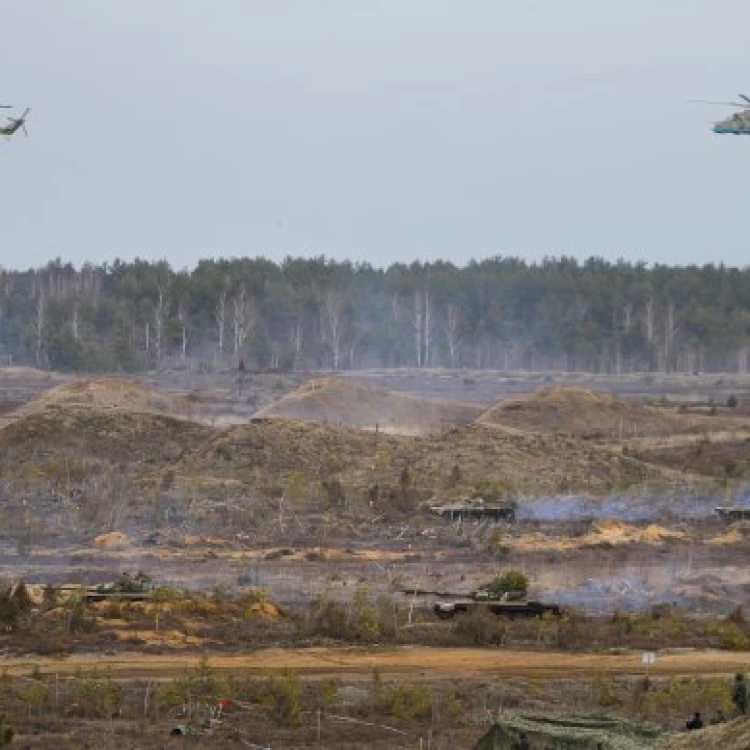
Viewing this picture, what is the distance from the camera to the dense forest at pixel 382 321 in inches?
5192

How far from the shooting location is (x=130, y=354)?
124375 mm

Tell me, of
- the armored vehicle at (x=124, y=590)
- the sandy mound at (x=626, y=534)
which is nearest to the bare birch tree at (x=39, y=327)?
the sandy mound at (x=626, y=534)

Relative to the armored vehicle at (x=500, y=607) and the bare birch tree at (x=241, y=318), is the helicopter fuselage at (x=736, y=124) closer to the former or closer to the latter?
the armored vehicle at (x=500, y=607)

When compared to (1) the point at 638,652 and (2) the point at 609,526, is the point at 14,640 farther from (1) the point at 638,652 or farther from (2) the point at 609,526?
(2) the point at 609,526

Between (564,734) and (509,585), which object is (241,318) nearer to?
(509,585)

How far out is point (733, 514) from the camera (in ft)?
184

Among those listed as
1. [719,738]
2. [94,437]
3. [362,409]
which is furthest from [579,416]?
[719,738]

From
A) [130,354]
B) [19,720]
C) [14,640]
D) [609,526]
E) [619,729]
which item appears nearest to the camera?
[619,729]

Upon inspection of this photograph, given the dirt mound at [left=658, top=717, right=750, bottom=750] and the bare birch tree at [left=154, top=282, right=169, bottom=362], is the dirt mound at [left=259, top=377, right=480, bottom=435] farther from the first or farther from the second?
the dirt mound at [left=658, top=717, right=750, bottom=750]

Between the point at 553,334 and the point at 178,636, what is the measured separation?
351ft

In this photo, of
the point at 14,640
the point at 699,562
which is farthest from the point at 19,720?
the point at 699,562

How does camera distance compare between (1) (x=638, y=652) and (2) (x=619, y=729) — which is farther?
(1) (x=638, y=652)

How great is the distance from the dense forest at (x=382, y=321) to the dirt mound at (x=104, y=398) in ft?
127

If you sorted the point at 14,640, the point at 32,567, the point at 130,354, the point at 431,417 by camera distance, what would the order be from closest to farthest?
the point at 14,640, the point at 32,567, the point at 431,417, the point at 130,354
